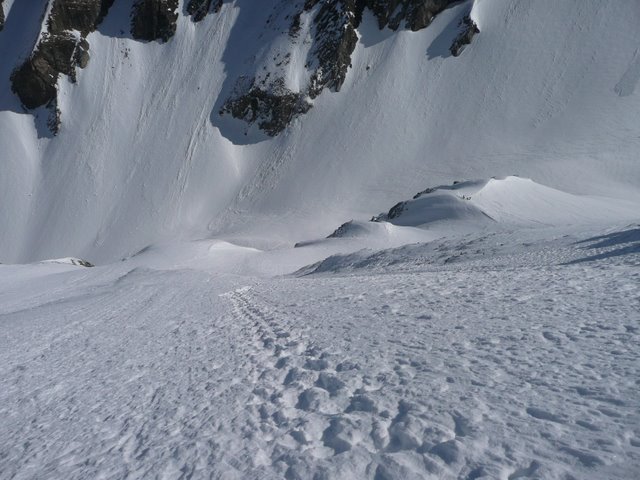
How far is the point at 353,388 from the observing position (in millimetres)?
2893

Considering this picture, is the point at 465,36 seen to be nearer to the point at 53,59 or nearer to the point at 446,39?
the point at 446,39

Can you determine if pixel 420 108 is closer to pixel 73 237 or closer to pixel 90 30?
pixel 73 237

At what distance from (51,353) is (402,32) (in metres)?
57.7

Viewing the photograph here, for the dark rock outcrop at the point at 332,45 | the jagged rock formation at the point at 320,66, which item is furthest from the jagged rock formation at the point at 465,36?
the dark rock outcrop at the point at 332,45

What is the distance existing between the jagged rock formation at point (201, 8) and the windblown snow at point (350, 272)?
12622 millimetres

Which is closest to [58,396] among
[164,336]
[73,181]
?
[164,336]

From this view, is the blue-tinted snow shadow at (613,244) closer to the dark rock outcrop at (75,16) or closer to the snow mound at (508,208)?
the snow mound at (508,208)

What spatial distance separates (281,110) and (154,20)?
2299 centimetres

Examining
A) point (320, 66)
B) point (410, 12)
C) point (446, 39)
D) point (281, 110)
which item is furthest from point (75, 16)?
point (446, 39)

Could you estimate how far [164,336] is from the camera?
5234 millimetres

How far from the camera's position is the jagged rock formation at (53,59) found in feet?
170

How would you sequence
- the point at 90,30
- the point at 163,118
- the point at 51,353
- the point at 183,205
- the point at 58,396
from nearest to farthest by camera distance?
the point at 58,396, the point at 51,353, the point at 183,205, the point at 163,118, the point at 90,30

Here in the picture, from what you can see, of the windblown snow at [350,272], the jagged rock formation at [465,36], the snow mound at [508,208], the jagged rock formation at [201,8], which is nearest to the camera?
the windblown snow at [350,272]

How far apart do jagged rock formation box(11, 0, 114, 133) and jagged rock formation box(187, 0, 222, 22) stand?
14.0 metres
